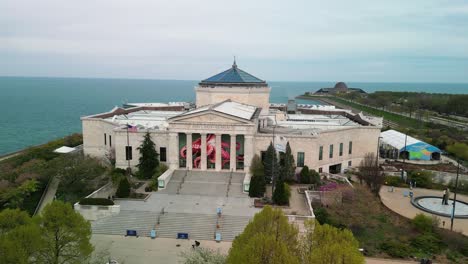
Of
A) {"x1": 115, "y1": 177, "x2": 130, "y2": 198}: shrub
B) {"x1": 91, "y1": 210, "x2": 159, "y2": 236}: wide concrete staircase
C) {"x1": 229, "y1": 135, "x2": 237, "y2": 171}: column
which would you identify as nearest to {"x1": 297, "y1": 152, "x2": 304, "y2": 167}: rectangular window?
{"x1": 229, "y1": 135, "x2": 237, "y2": 171}: column

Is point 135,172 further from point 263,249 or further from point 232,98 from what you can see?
point 263,249

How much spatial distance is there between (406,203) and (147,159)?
29682 mm

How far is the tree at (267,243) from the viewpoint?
1822cm

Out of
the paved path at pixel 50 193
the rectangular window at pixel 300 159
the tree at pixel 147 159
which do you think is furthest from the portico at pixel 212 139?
the paved path at pixel 50 193

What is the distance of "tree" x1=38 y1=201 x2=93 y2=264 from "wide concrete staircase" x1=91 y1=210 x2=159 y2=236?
1071cm

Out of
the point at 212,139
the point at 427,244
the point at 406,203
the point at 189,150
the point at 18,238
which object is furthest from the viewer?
the point at 189,150

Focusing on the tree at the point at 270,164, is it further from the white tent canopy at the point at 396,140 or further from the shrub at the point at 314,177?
the white tent canopy at the point at 396,140

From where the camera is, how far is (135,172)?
4847 centimetres

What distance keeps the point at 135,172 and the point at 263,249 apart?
33.0 meters

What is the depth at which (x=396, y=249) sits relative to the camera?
1210 inches

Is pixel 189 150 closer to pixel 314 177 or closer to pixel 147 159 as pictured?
pixel 147 159

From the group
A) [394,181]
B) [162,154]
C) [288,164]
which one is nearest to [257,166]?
[288,164]

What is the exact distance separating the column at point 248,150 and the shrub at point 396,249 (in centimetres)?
1914

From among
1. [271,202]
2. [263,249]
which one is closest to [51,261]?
[263,249]
